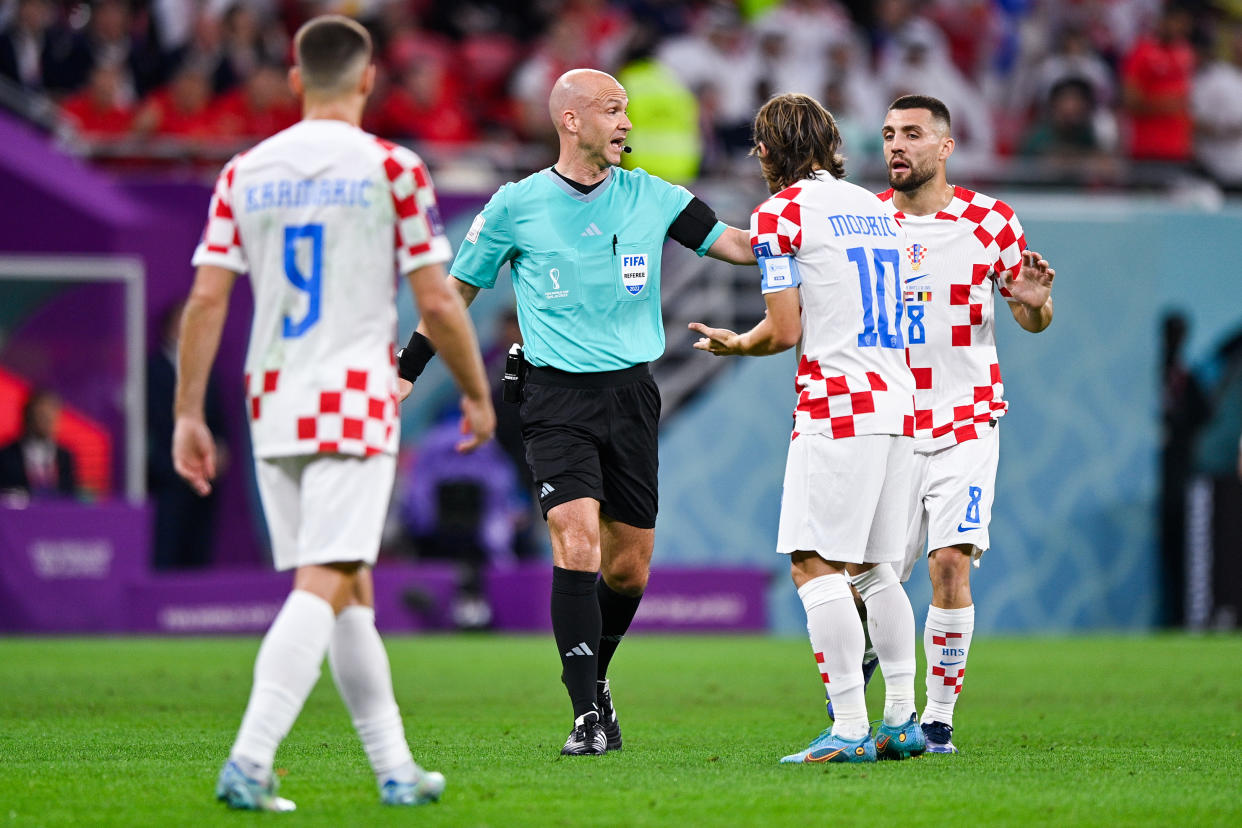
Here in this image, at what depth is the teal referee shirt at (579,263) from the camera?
7.15 metres

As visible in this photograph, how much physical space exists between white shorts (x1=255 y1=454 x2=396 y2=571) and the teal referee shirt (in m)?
2.00

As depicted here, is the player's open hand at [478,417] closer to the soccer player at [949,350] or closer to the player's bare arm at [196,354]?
the player's bare arm at [196,354]

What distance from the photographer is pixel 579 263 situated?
7156 mm

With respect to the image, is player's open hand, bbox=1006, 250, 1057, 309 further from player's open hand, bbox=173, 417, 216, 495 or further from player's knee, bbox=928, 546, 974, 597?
player's open hand, bbox=173, 417, 216, 495

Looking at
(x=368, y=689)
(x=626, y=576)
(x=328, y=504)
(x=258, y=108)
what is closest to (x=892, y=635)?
(x=626, y=576)

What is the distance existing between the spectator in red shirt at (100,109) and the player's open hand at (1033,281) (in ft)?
36.9

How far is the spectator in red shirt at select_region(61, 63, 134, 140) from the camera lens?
16266 millimetres

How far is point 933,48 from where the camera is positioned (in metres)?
19.0

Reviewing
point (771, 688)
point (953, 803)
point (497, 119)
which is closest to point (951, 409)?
point (953, 803)

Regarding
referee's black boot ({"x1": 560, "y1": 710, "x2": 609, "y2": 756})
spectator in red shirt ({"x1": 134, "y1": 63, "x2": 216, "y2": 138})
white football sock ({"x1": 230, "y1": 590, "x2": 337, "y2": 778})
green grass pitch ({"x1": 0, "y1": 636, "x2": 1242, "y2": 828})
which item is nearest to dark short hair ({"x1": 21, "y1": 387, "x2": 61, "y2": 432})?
spectator in red shirt ({"x1": 134, "y1": 63, "x2": 216, "y2": 138})

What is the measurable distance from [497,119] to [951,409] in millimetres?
11364

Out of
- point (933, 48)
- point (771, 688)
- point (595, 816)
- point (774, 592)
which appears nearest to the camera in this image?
point (595, 816)

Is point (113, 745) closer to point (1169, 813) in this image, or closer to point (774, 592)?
point (1169, 813)

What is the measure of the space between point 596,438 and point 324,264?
6.75 feet
